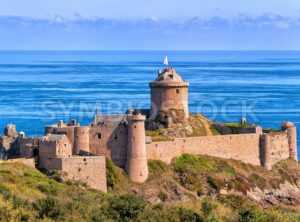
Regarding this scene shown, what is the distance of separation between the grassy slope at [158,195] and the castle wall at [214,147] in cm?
59

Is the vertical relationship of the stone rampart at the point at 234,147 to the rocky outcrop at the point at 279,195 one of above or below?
above

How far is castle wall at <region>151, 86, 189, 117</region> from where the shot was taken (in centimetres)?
6581

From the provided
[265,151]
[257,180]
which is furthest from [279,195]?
[265,151]

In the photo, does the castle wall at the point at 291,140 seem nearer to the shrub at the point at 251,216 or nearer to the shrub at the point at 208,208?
the shrub at the point at 208,208

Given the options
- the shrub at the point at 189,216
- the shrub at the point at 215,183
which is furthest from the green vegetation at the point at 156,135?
the shrub at the point at 189,216

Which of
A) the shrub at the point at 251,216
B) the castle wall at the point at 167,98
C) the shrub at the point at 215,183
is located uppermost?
the castle wall at the point at 167,98

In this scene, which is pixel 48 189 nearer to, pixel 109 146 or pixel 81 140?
pixel 81 140

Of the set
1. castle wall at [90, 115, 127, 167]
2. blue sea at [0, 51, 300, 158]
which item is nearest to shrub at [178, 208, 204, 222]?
castle wall at [90, 115, 127, 167]

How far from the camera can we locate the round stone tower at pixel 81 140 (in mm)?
55750

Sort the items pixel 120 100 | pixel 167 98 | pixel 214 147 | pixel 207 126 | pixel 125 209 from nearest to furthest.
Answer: pixel 125 209 < pixel 214 147 < pixel 167 98 < pixel 207 126 < pixel 120 100

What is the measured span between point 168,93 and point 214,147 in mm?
5606

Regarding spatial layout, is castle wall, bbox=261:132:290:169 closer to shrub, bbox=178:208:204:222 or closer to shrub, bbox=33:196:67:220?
shrub, bbox=178:208:204:222

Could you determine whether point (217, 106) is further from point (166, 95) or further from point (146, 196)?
point (146, 196)

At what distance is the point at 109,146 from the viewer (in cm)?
5659
